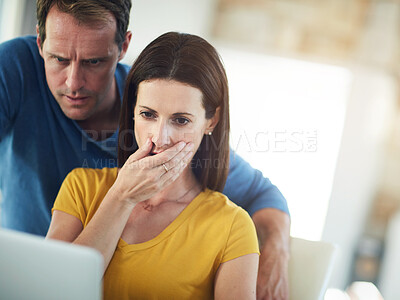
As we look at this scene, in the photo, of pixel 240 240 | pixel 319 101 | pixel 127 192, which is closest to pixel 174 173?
pixel 127 192

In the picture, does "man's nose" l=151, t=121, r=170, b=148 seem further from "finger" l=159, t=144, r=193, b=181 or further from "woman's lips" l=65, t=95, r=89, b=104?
"woman's lips" l=65, t=95, r=89, b=104

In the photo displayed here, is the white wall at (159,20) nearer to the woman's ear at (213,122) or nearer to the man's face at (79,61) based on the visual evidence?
the man's face at (79,61)

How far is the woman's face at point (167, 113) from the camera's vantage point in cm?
95

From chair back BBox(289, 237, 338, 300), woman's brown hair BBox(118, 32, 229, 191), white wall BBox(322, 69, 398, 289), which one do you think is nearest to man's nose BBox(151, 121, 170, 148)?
woman's brown hair BBox(118, 32, 229, 191)

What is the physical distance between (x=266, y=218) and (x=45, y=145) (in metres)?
0.65

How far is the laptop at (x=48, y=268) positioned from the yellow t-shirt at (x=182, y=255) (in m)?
0.29

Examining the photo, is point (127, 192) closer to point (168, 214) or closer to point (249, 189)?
point (168, 214)

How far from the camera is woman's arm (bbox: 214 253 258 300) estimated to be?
35.9 inches

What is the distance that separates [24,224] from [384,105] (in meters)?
1.74

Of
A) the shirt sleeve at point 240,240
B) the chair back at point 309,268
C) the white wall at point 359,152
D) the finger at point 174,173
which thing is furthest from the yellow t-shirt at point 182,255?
the white wall at point 359,152

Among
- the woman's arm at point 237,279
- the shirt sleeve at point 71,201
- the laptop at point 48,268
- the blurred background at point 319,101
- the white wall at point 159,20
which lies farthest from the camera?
the blurred background at point 319,101

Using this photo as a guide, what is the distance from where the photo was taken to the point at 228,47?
146 centimetres

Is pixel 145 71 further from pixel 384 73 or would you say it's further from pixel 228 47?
pixel 384 73

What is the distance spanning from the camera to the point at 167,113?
949 millimetres
